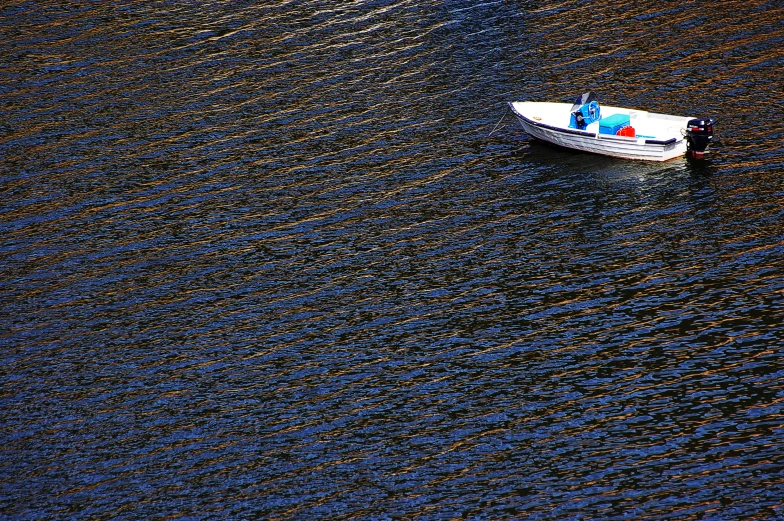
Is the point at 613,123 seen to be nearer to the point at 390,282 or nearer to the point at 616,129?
the point at 616,129

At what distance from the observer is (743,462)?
88.0ft

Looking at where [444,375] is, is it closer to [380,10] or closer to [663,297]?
[663,297]

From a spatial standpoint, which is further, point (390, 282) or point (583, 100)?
point (583, 100)

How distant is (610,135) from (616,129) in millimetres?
464

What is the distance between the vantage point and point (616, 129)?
45.7 metres

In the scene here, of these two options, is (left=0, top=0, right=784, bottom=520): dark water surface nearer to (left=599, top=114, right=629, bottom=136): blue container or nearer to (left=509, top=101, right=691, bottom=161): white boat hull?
(left=509, top=101, right=691, bottom=161): white boat hull

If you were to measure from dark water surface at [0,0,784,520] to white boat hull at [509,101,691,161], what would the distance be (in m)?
0.85

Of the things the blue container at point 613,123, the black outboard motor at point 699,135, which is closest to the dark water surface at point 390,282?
the black outboard motor at point 699,135

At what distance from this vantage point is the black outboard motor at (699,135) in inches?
1698

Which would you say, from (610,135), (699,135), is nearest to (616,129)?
(610,135)

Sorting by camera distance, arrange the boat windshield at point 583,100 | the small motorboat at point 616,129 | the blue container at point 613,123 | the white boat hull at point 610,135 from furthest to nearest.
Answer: the boat windshield at point 583,100 < the blue container at point 613,123 < the white boat hull at point 610,135 < the small motorboat at point 616,129

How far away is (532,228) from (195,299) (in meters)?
13.9

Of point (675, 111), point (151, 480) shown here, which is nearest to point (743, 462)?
point (151, 480)

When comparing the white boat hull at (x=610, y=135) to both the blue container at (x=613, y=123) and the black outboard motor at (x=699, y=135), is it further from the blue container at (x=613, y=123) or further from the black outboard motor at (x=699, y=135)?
the black outboard motor at (x=699, y=135)
